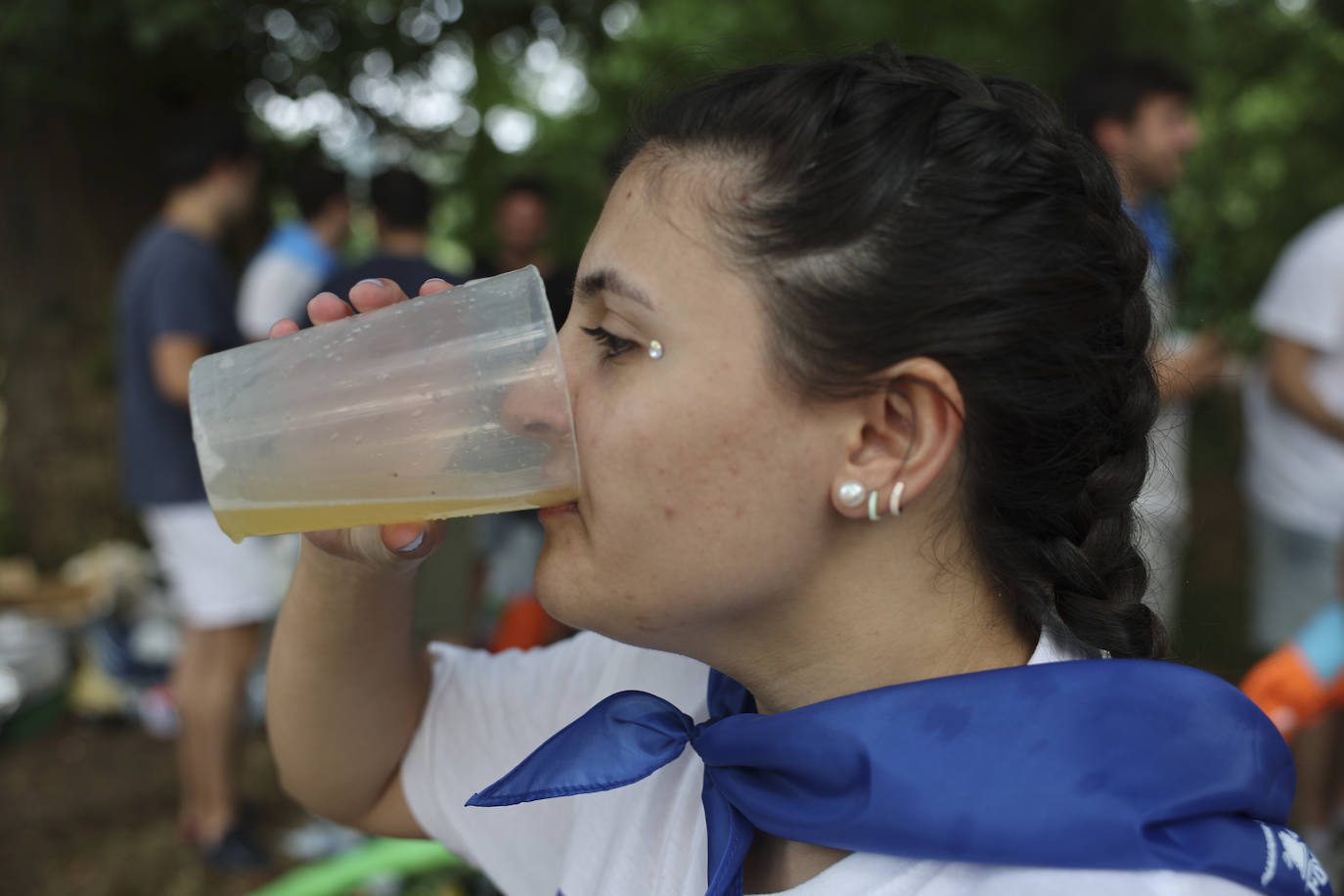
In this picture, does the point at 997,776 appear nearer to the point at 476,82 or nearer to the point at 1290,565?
the point at 1290,565

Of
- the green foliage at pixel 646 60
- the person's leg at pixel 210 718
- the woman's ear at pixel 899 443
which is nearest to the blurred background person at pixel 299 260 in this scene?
the green foliage at pixel 646 60

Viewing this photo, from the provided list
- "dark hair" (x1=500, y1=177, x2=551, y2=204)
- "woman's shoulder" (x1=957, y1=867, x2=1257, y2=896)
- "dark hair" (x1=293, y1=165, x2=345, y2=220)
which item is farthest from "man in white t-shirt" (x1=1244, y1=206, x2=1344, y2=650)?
"dark hair" (x1=293, y1=165, x2=345, y2=220)

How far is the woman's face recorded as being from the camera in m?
1.15

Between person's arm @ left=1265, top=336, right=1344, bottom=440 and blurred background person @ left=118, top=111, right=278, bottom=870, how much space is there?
3.40 m

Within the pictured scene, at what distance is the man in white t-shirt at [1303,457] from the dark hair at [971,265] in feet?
8.33

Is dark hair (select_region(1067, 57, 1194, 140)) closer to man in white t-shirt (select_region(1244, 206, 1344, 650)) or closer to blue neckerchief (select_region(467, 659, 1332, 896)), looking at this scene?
man in white t-shirt (select_region(1244, 206, 1344, 650))

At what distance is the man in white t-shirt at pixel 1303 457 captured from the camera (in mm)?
3426

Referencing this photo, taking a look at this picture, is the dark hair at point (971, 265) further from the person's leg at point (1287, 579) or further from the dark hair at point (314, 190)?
the dark hair at point (314, 190)

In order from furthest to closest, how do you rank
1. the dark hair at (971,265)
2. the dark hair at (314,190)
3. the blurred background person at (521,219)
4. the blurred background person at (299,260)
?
the blurred background person at (521,219) → the dark hair at (314,190) → the blurred background person at (299,260) → the dark hair at (971,265)

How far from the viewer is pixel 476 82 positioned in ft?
24.9

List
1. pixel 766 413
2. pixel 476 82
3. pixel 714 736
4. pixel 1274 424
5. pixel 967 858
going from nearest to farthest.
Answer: pixel 967 858 < pixel 766 413 < pixel 714 736 < pixel 1274 424 < pixel 476 82

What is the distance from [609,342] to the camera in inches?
47.9

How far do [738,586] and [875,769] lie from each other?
23 cm

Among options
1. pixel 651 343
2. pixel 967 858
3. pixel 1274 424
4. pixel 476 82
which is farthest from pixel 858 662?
pixel 476 82
